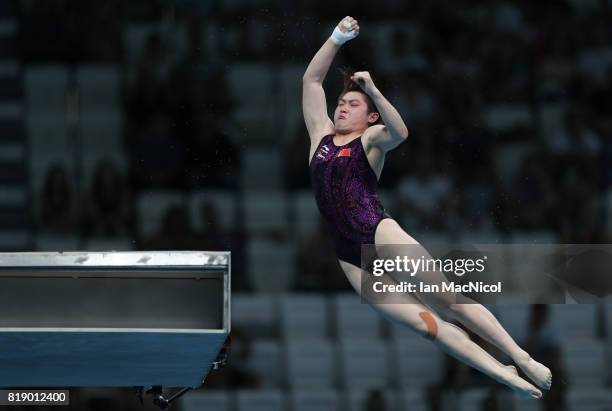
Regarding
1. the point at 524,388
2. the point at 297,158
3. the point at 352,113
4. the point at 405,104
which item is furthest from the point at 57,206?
the point at 524,388

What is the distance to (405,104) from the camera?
10820 millimetres

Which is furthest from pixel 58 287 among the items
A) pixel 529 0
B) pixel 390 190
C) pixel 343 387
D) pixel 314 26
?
pixel 529 0

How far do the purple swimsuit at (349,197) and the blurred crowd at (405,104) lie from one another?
3242mm

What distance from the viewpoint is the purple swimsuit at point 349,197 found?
22.0 feet

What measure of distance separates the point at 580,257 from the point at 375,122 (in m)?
3.08

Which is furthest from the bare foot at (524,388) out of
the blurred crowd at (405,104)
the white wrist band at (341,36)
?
the blurred crowd at (405,104)

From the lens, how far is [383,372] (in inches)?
389

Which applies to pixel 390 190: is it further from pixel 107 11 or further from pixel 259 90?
pixel 107 11

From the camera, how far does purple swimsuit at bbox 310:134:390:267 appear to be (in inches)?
264

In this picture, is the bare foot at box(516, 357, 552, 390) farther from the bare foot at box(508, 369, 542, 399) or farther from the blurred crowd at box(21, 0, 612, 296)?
the blurred crowd at box(21, 0, 612, 296)

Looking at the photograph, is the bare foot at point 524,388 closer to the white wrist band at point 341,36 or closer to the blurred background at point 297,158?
the white wrist band at point 341,36

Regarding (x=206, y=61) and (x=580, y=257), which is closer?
(x=580, y=257)

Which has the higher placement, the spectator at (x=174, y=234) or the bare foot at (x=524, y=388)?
the spectator at (x=174, y=234)

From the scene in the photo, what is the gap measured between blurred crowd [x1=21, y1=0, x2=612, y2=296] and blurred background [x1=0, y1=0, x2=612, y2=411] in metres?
0.02
